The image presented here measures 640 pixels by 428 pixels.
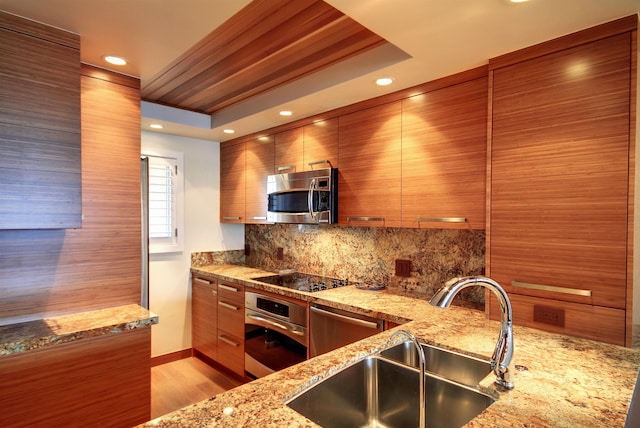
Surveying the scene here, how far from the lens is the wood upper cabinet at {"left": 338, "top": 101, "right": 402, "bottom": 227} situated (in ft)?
7.70

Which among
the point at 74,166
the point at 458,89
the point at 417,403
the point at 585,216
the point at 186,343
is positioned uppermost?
the point at 458,89

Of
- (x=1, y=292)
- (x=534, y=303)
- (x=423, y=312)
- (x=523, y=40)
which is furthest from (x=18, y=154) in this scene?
(x=534, y=303)

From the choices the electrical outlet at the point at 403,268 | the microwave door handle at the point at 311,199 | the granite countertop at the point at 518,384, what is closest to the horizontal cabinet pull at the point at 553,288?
the granite countertop at the point at 518,384

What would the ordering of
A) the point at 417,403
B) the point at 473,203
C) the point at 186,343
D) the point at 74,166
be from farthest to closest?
the point at 186,343, the point at 473,203, the point at 74,166, the point at 417,403

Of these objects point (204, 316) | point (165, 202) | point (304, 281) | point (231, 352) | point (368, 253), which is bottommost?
point (231, 352)

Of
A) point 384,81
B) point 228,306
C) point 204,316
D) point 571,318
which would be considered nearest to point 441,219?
point 571,318

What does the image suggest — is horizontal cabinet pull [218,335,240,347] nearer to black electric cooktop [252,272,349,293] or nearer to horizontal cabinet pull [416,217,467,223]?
→ black electric cooktop [252,272,349,293]

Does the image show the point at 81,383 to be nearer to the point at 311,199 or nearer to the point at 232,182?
the point at 311,199

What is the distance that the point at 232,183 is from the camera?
3.81 metres

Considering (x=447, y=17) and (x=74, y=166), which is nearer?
(x=447, y=17)

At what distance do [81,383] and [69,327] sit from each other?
0.28 m

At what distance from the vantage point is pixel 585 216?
1.50 meters

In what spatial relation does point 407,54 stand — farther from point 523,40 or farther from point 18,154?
point 18,154

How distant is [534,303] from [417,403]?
76cm
